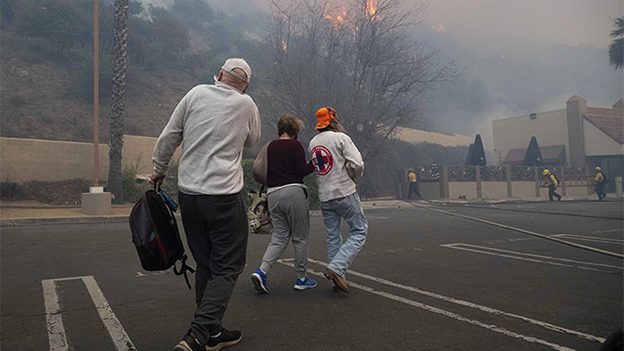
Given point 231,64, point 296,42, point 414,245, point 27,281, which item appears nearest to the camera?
point 231,64

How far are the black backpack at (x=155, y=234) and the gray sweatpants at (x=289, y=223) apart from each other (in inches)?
54.3

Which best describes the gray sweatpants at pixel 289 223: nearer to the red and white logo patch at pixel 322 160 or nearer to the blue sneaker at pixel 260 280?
the blue sneaker at pixel 260 280

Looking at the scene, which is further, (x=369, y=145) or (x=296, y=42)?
(x=296, y=42)

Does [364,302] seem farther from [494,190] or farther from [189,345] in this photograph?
[494,190]

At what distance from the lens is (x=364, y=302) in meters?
3.95

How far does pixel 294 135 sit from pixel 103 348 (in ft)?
7.85

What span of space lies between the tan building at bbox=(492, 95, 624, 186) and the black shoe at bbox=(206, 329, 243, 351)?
36876mm


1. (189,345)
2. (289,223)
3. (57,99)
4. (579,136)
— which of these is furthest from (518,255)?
(579,136)

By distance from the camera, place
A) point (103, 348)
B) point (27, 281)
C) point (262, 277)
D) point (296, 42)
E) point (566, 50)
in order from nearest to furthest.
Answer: point (103, 348)
point (262, 277)
point (27, 281)
point (296, 42)
point (566, 50)

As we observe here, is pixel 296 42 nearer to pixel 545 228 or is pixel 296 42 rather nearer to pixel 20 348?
pixel 545 228

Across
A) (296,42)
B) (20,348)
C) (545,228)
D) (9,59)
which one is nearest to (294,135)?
(20,348)

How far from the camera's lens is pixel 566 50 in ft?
604

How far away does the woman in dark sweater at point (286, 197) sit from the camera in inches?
165

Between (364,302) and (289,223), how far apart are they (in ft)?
3.25
